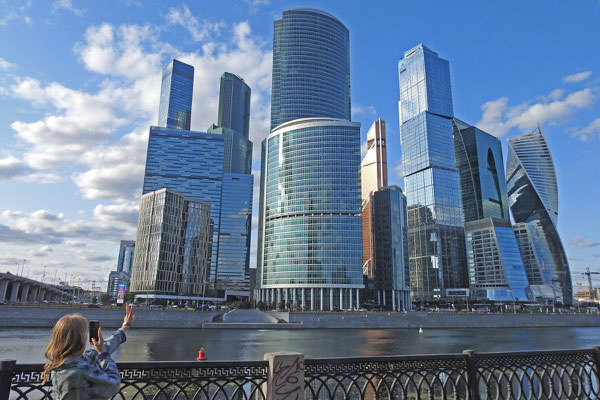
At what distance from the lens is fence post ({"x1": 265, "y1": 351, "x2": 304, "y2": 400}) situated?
23.5ft

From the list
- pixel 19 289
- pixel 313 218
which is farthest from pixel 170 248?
pixel 313 218

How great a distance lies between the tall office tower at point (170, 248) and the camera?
149 meters

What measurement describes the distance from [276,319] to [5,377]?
98916 mm

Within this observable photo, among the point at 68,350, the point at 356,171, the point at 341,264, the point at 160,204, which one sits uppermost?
the point at 356,171

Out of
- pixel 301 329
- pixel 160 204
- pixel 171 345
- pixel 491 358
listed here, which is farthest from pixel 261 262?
pixel 491 358

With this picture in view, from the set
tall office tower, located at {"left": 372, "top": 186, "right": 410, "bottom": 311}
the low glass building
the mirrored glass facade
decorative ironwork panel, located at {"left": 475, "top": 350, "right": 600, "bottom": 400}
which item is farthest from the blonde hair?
the mirrored glass facade

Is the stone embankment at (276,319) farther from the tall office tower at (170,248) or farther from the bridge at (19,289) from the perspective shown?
the tall office tower at (170,248)

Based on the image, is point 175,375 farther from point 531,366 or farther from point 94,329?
point 531,366

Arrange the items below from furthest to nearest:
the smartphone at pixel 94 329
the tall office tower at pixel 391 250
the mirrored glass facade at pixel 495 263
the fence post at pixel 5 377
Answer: the mirrored glass facade at pixel 495 263, the tall office tower at pixel 391 250, the fence post at pixel 5 377, the smartphone at pixel 94 329

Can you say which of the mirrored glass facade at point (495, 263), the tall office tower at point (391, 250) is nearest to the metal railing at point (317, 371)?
the tall office tower at point (391, 250)

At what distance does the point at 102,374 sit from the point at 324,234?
14009 centimetres

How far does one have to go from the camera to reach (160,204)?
153 m

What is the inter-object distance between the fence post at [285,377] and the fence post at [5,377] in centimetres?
398

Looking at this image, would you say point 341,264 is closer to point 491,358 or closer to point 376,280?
point 376,280
